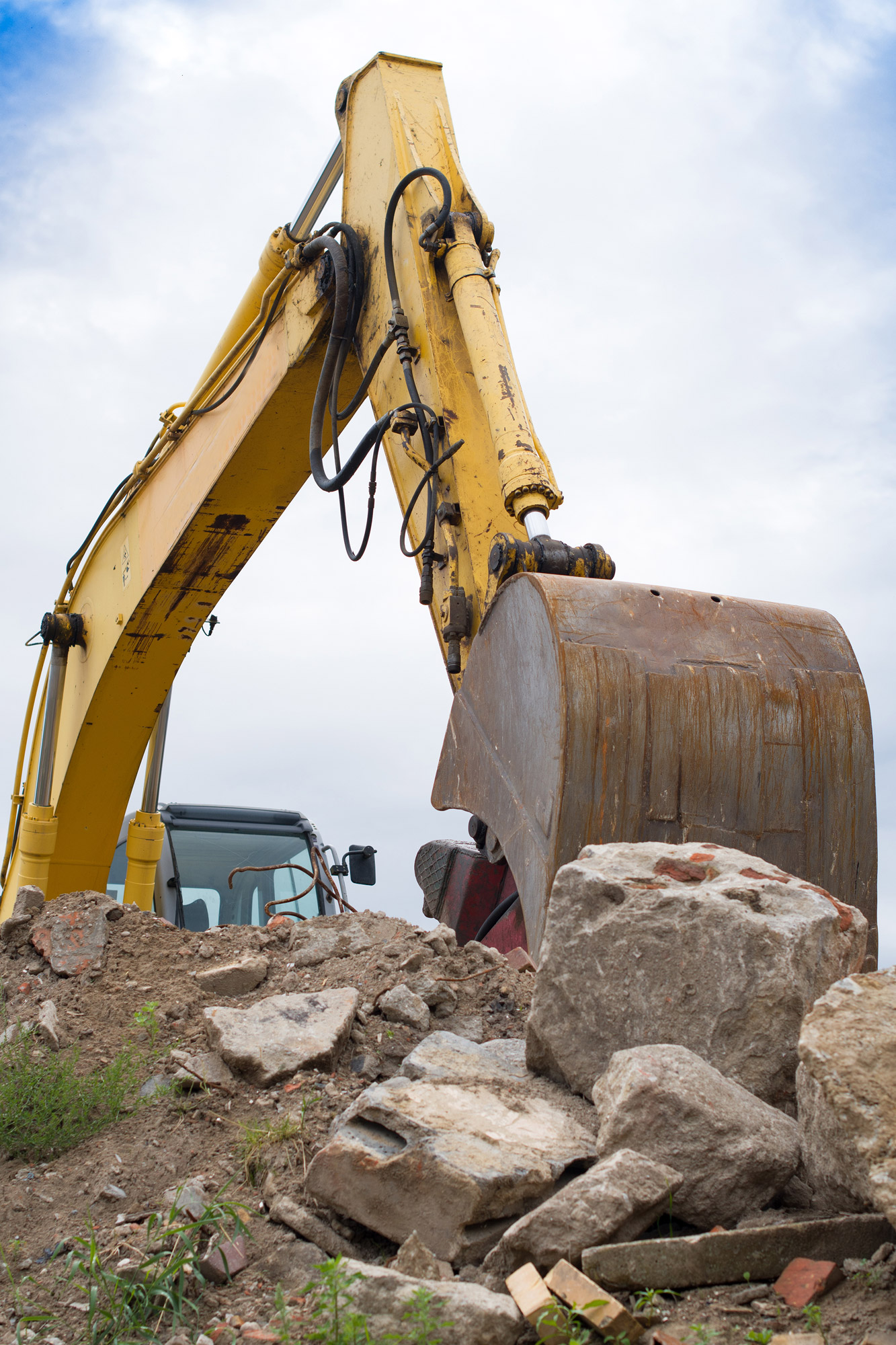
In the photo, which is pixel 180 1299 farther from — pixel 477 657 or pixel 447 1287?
pixel 477 657

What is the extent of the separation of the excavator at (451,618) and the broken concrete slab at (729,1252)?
35.9 inches

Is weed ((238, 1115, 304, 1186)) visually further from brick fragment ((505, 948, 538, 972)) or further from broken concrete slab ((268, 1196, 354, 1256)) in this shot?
brick fragment ((505, 948, 538, 972))

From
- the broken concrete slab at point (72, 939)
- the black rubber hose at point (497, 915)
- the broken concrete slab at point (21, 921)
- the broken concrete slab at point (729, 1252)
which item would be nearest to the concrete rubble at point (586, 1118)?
the broken concrete slab at point (729, 1252)

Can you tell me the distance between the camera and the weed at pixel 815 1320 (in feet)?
4.90

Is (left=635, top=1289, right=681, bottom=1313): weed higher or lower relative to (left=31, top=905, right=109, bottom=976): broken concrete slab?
lower

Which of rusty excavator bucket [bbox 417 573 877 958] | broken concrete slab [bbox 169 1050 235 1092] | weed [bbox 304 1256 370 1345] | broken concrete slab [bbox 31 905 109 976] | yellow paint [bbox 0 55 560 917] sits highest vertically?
yellow paint [bbox 0 55 560 917]

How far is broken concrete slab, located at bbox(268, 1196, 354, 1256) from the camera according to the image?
74.9 inches

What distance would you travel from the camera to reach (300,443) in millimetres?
4719

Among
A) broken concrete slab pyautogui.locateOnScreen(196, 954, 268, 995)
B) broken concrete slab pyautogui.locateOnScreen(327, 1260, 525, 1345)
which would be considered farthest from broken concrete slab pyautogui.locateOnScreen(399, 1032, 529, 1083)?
broken concrete slab pyautogui.locateOnScreen(196, 954, 268, 995)

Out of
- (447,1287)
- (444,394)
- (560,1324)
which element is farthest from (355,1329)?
(444,394)

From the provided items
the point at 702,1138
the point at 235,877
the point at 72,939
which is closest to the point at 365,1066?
the point at 702,1138

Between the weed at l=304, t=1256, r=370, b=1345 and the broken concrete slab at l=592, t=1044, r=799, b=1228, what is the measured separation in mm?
540

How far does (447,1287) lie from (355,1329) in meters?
0.15

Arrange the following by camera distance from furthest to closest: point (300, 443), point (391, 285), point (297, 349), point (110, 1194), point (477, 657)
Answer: point (300, 443) → point (297, 349) → point (391, 285) → point (477, 657) → point (110, 1194)
